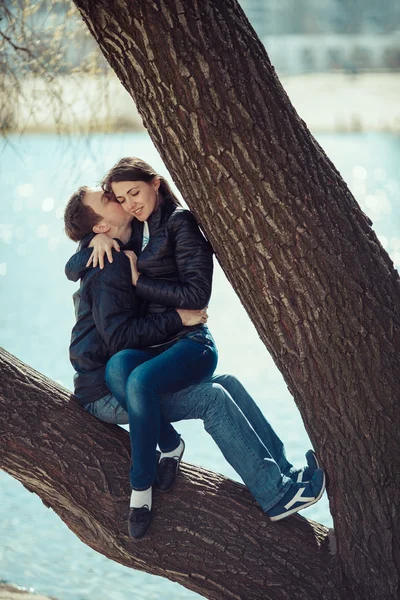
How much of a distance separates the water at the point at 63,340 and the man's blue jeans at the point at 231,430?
110 cm

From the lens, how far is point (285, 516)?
10.1 feet

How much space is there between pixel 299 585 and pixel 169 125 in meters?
1.72

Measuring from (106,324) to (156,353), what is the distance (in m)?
0.25

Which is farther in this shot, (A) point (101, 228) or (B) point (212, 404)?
(A) point (101, 228)

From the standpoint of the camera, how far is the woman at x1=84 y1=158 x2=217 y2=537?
2961 mm

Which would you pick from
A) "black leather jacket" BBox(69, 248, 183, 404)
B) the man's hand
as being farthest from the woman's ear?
the man's hand

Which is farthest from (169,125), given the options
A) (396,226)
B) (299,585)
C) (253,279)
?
(396,226)

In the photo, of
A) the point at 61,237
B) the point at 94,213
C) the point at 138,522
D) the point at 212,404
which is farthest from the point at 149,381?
the point at 61,237

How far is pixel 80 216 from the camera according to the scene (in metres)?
3.31

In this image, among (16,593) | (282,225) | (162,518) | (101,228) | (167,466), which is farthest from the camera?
(16,593)

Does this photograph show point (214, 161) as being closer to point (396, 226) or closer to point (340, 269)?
point (340, 269)

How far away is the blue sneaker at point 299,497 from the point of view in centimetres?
301

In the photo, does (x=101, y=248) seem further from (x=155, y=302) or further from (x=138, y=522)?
(x=138, y=522)

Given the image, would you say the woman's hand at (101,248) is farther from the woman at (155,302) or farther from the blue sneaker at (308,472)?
the blue sneaker at (308,472)
